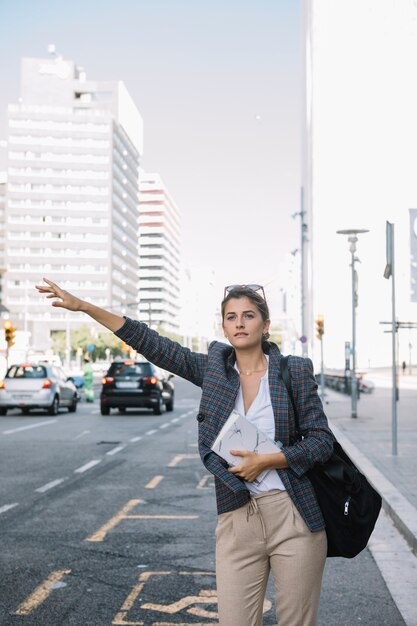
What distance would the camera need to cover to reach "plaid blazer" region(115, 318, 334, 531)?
3.33 m

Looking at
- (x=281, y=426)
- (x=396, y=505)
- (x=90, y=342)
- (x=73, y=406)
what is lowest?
(x=73, y=406)

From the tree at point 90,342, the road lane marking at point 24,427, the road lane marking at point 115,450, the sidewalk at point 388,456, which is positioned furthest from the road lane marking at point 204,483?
the tree at point 90,342

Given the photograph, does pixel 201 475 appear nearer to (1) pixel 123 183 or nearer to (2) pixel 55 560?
(2) pixel 55 560

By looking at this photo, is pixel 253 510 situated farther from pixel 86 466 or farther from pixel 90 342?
pixel 90 342

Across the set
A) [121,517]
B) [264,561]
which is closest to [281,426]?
[264,561]

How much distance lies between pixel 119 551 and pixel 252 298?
4.15 meters

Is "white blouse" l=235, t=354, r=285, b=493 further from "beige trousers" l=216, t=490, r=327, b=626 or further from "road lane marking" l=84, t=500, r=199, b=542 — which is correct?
"road lane marking" l=84, t=500, r=199, b=542

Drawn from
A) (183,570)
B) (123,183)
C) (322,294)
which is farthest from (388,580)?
(123,183)

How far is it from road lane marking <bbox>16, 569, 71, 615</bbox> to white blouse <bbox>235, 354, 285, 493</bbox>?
2.57 meters

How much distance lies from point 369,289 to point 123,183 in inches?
3484

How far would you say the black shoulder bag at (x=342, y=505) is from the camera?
339 centimetres

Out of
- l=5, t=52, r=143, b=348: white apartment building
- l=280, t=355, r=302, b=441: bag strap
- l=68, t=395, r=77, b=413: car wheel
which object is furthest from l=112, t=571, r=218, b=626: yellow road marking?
l=5, t=52, r=143, b=348: white apartment building

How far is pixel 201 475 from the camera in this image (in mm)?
12227

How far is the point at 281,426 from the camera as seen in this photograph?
134 inches
